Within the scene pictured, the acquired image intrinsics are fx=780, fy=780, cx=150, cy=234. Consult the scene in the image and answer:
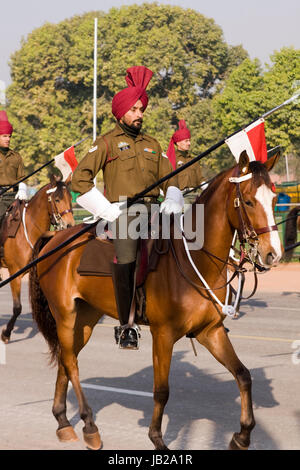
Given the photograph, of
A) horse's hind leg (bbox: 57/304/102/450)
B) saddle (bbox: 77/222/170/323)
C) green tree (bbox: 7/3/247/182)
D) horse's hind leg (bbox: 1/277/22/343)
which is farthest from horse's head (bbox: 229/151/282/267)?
green tree (bbox: 7/3/247/182)

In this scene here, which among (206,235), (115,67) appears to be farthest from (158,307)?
(115,67)

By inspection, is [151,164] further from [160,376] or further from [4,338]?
[4,338]

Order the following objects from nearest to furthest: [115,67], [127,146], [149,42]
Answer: [127,146] → [115,67] → [149,42]

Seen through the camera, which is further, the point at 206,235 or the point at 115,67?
the point at 115,67

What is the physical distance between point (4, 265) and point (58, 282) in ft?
20.2

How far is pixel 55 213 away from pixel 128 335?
20.2 ft

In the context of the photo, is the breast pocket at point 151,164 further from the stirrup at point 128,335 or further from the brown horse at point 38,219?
the brown horse at point 38,219

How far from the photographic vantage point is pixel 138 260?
614 centimetres

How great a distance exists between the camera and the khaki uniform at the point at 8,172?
41.3 ft

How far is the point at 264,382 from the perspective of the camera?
27.3ft

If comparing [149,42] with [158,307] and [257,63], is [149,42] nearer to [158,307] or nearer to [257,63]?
[257,63]

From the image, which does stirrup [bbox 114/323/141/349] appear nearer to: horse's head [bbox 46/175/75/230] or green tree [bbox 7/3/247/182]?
horse's head [bbox 46/175/75/230]

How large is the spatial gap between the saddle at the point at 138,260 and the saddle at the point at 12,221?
6.06 meters
